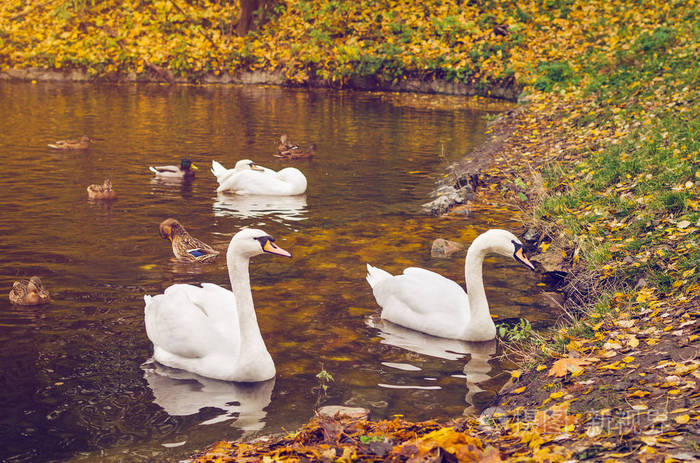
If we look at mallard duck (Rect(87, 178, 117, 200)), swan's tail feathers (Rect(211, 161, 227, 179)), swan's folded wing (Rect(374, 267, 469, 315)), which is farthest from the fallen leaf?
swan's tail feathers (Rect(211, 161, 227, 179))

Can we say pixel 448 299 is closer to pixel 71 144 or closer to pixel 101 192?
pixel 101 192

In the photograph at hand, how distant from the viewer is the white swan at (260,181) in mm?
14633

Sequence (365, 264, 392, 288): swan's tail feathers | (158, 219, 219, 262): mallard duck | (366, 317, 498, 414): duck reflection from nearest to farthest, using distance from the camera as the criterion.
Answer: (366, 317, 498, 414): duck reflection, (365, 264, 392, 288): swan's tail feathers, (158, 219, 219, 262): mallard duck

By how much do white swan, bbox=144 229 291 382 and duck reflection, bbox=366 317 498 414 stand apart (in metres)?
1.66

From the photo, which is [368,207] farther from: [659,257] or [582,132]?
[659,257]

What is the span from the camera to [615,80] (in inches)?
728

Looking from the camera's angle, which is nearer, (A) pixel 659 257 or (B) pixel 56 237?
(A) pixel 659 257

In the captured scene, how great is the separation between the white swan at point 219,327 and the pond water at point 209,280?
0.49 feet

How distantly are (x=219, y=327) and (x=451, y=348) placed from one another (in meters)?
2.35

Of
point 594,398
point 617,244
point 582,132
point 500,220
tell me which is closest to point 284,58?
point 582,132

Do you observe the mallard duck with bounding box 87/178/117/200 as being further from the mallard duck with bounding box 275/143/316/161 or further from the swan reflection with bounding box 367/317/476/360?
the swan reflection with bounding box 367/317/476/360

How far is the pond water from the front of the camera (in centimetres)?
639

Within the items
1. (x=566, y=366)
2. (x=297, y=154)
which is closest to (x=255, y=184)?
(x=297, y=154)

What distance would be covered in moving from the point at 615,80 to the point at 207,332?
46.6ft
